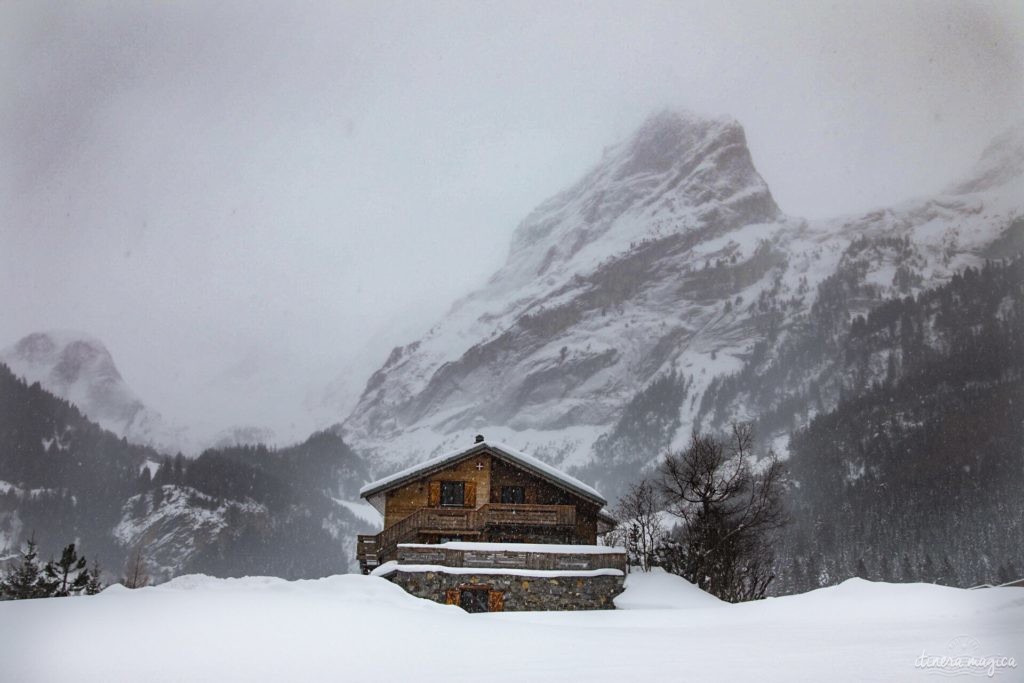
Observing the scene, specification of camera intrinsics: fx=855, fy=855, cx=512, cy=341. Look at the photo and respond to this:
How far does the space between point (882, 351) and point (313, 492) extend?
2925 centimetres

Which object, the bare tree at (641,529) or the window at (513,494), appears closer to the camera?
the window at (513,494)

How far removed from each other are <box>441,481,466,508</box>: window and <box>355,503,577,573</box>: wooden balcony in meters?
0.52

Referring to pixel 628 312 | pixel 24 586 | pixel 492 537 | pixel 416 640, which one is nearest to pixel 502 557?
pixel 492 537

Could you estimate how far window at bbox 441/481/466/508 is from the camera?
16.7 meters

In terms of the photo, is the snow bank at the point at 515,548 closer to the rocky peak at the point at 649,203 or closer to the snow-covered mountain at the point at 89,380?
the snow-covered mountain at the point at 89,380

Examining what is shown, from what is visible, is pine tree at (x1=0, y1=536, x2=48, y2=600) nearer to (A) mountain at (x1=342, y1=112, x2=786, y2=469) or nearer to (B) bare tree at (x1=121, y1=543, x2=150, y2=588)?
(B) bare tree at (x1=121, y1=543, x2=150, y2=588)

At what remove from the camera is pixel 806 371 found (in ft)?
168

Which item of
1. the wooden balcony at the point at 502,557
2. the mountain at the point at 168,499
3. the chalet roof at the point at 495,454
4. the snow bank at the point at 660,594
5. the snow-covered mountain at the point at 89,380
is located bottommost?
the snow bank at the point at 660,594

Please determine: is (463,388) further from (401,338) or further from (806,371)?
(806,371)

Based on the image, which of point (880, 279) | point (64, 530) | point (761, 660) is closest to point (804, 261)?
point (880, 279)

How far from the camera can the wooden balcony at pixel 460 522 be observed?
1543 cm

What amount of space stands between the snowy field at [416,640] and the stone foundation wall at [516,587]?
5379mm

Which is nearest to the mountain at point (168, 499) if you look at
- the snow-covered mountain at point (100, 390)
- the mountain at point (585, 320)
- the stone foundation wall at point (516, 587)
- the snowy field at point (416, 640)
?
the snow-covered mountain at point (100, 390)

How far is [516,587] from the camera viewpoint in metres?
13.4
